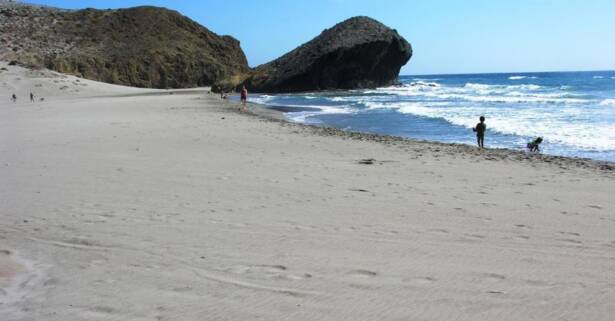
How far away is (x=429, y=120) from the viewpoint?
906 inches

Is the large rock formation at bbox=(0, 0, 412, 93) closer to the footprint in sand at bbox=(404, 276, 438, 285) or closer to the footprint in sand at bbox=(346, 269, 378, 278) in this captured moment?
the footprint in sand at bbox=(346, 269, 378, 278)

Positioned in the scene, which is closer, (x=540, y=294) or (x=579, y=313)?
(x=579, y=313)

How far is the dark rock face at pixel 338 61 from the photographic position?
6312cm

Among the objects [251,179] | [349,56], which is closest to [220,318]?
[251,179]

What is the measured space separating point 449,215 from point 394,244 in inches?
52.6

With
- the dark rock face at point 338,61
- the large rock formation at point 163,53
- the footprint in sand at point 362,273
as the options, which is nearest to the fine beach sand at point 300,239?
the footprint in sand at point 362,273

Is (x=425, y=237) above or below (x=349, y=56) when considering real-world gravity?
below

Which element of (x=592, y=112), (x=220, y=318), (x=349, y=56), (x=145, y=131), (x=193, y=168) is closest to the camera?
(x=220, y=318)

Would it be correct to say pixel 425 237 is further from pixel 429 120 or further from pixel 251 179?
pixel 429 120

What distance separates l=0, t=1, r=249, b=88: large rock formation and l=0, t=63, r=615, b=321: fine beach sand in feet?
187

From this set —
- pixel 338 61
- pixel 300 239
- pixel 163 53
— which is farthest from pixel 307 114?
pixel 163 53

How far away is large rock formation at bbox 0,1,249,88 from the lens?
61625mm

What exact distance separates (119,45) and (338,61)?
30.9m

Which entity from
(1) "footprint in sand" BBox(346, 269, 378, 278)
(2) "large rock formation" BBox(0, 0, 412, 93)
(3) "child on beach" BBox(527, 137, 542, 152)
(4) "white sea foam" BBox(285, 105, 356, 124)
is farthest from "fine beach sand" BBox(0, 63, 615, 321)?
(2) "large rock formation" BBox(0, 0, 412, 93)
